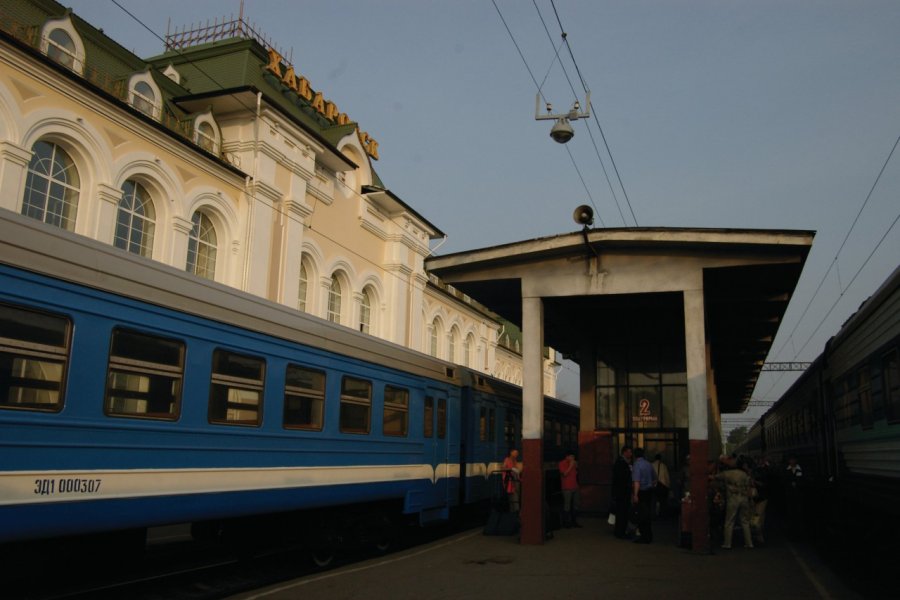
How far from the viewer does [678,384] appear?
17.5m

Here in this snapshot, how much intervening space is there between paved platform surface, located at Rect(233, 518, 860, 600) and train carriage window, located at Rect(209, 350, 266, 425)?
6.18ft

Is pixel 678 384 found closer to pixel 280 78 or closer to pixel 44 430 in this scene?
pixel 44 430

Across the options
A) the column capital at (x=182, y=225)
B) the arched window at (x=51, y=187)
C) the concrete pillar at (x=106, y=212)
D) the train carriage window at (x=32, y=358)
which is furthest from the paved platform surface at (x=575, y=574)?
the column capital at (x=182, y=225)

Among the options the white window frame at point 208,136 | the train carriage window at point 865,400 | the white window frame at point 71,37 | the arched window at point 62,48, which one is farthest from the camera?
the white window frame at point 208,136

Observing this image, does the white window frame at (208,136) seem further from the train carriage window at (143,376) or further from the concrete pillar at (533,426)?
the train carriage window at (143,376)

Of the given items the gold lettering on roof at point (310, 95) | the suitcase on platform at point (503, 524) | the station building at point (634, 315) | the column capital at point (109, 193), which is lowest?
the suitcase on platform at point (503, 524)

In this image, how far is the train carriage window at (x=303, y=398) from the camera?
9.71m

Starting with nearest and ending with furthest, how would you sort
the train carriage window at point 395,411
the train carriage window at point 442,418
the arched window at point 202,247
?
1. the train carriage window at point 395,411
2. the train carriage window at point 442,418
3. the arched window at point 202,247

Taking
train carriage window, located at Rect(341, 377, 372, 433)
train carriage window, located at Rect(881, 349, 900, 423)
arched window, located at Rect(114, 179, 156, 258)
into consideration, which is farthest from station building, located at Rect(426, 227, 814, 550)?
arched window, located at Rect(114, 179, 156, 258)

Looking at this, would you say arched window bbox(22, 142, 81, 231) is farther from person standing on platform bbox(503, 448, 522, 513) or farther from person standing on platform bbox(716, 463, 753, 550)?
person standing on platform bbox(716, 463, 753, 550)

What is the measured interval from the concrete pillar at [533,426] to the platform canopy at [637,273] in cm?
54

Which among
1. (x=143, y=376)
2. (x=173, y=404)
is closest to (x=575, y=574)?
(x=173, y=404)

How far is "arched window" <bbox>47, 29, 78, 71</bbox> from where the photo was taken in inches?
802

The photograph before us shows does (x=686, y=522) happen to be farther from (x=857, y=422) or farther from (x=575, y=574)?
(x=575, y=574)
